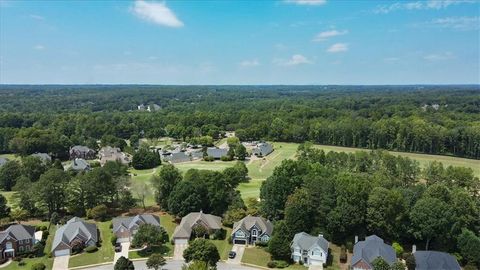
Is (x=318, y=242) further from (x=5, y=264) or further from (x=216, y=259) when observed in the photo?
(x=5, y=264)

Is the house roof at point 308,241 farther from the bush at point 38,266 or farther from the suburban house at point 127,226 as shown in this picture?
the bush at point 38,266

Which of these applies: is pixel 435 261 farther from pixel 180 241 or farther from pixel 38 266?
pixel 38 266

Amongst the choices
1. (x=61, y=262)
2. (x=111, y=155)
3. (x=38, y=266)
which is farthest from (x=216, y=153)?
(x=38, y=266)

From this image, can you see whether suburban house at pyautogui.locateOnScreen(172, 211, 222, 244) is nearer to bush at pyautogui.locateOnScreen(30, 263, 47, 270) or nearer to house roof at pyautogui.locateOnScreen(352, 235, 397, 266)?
bush at pyautogui.locateOnScreen(30, 263, 47, 270)

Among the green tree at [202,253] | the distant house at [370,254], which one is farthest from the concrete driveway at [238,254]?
the distant house at [370,254]

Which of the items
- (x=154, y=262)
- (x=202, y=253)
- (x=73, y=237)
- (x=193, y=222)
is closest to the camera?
(x=154, y=262)
